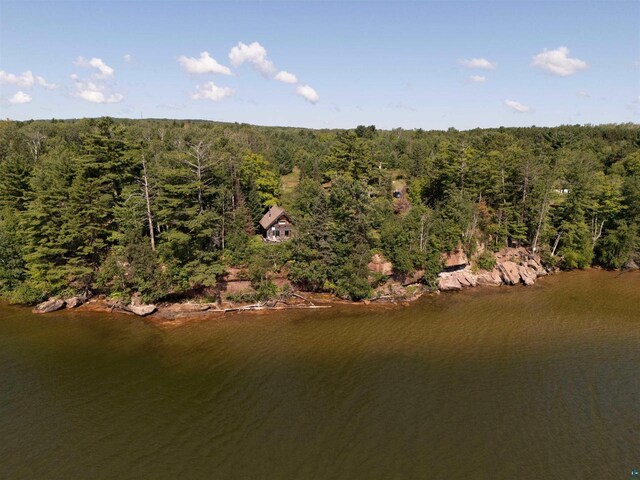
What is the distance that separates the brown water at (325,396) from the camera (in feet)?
57.3

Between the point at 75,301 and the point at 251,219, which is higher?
the point at 251,219

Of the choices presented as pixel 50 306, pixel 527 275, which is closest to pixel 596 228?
pixel 527 275

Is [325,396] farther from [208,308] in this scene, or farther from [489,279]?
[489,279]

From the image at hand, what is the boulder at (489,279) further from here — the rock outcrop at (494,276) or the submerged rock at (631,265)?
the submerged rock at (631,265)

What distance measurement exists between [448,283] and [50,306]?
39.0 metres

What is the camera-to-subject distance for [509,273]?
4206cm

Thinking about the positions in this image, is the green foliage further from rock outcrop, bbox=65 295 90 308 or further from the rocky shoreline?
rock outcrop, bbox=65 295 90 308

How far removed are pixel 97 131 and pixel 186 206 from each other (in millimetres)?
11822

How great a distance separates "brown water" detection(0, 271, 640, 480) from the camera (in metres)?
17.5

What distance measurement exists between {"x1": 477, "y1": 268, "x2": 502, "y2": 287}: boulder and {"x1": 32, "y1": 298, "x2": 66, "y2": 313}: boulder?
4247cm

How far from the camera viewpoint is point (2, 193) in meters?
41.5

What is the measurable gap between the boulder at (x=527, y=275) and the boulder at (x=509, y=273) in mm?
427

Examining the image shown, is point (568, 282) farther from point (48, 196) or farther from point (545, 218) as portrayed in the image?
point (48, 196)

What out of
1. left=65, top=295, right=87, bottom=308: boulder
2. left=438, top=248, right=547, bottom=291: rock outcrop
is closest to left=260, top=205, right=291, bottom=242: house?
left=438, top=248, right=547, bottom=291: rock outcrop
